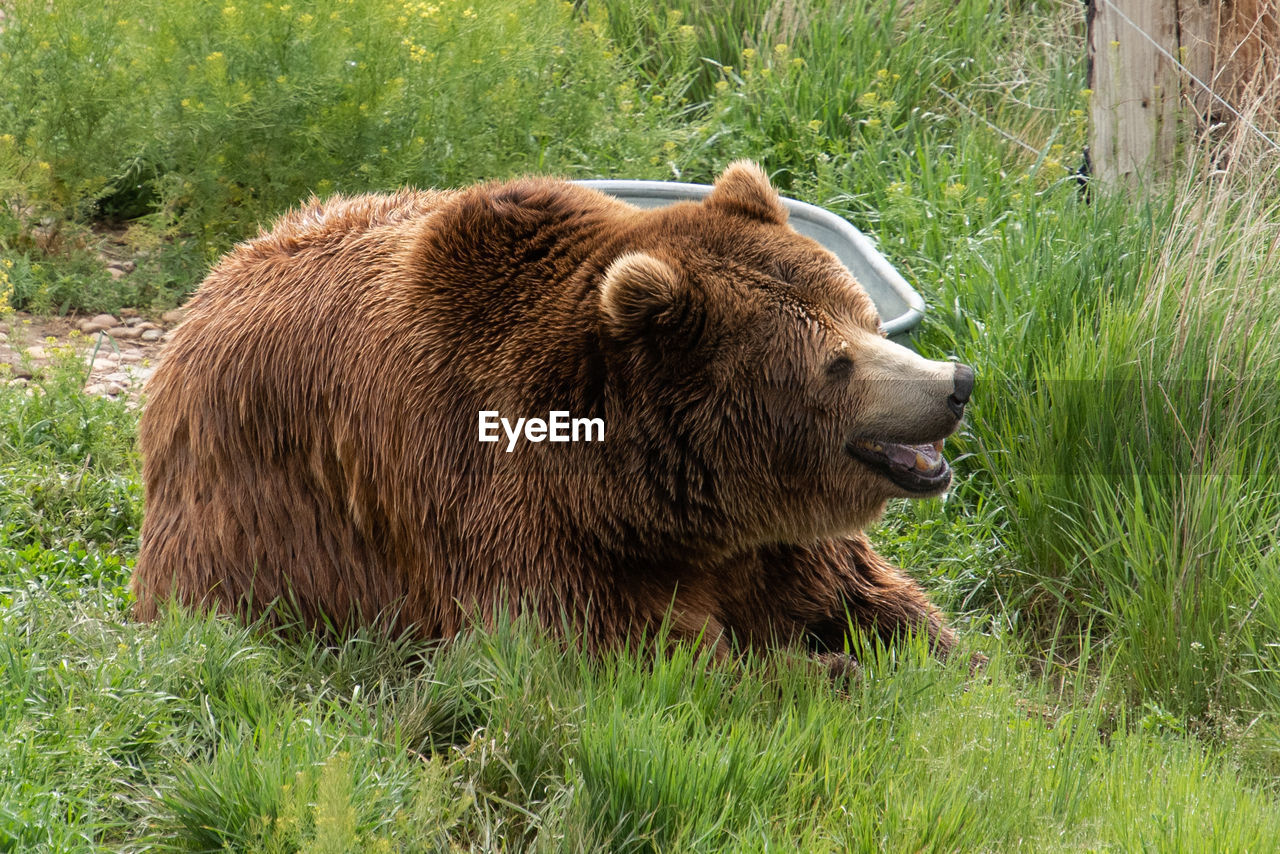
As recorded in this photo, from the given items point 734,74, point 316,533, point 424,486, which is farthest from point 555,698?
point 734,74

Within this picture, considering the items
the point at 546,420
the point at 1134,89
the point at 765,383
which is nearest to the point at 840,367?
the point at 765,383

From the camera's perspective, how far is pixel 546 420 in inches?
131

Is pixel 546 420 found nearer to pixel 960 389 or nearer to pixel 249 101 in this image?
pixel 960 389

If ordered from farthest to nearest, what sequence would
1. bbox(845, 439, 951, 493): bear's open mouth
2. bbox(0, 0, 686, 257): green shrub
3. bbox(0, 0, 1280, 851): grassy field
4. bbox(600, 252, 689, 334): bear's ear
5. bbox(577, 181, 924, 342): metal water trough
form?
bbox(0, 0, 686, 257): green shrub < bbox(577, 181, 924, 342): metal water trough < bbox(845, 439, 951, 493): bear's open mouth < bbox(600, 252, 689, 334): bear's ear < bbox(0, 0, 1280, 851): grassy field

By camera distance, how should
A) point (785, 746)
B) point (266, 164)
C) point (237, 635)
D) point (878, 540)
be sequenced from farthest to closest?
point (266, 164)
point (878, 540)
point (237, 635)
point (785, 746)

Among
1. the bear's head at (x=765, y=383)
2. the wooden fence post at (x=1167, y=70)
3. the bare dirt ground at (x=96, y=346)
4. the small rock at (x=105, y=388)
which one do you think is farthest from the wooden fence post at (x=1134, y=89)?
the small rock at (x=105, y=388)

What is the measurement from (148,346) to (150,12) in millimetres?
1539

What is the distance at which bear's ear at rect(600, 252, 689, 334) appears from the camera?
3186 mm

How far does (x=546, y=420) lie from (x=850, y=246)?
2.16 metres

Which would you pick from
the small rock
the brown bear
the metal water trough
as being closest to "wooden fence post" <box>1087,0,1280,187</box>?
the metal water trough

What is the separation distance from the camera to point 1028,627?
4.42 meters

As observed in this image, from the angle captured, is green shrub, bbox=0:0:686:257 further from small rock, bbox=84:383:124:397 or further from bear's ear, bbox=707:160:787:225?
bear's ear, bbox=707:160:787:225

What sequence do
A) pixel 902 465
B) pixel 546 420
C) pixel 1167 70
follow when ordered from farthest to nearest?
pixel 1167 70, pixel 902 465, pixel 546 420

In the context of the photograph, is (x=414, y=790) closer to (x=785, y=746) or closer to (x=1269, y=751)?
(x=785, y=746)
